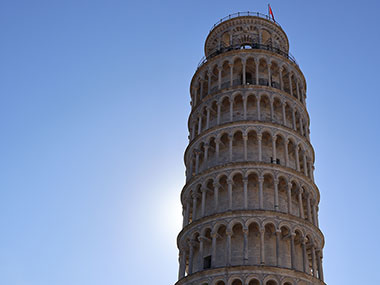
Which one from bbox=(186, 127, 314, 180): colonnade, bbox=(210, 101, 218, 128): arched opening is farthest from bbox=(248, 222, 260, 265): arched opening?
bbox=(210, 101, 218, 128): arched opening

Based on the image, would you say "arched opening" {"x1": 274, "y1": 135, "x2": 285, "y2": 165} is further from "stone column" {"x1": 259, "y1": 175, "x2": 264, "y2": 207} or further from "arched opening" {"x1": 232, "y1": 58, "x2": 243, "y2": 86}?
"arched opening" {"x1": 232, "y1": 58, "x2": 243, "y2": 86}

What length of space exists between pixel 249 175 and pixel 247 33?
627 inches

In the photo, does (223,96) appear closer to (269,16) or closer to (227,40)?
(227,40)

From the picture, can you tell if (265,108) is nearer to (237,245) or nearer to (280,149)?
(280,149)

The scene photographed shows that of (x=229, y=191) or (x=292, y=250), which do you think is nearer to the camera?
(x=292, y=250)

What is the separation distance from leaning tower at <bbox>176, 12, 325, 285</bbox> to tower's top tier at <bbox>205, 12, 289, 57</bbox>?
150mm

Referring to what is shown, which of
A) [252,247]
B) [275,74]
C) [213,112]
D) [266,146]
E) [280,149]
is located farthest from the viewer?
[275,74]

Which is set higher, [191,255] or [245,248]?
[191,255]

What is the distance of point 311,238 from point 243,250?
4962mm

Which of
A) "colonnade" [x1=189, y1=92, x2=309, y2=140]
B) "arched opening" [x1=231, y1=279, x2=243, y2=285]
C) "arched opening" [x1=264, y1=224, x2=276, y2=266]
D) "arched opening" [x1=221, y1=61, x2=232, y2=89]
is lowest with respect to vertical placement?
"arched opening" [x1=231, y1=279, x2=243, y2=285]

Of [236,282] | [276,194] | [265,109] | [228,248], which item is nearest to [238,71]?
[265,109]

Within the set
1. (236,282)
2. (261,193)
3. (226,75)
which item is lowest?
(236,282)

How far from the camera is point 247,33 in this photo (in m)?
43.7

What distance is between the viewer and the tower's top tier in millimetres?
43469
